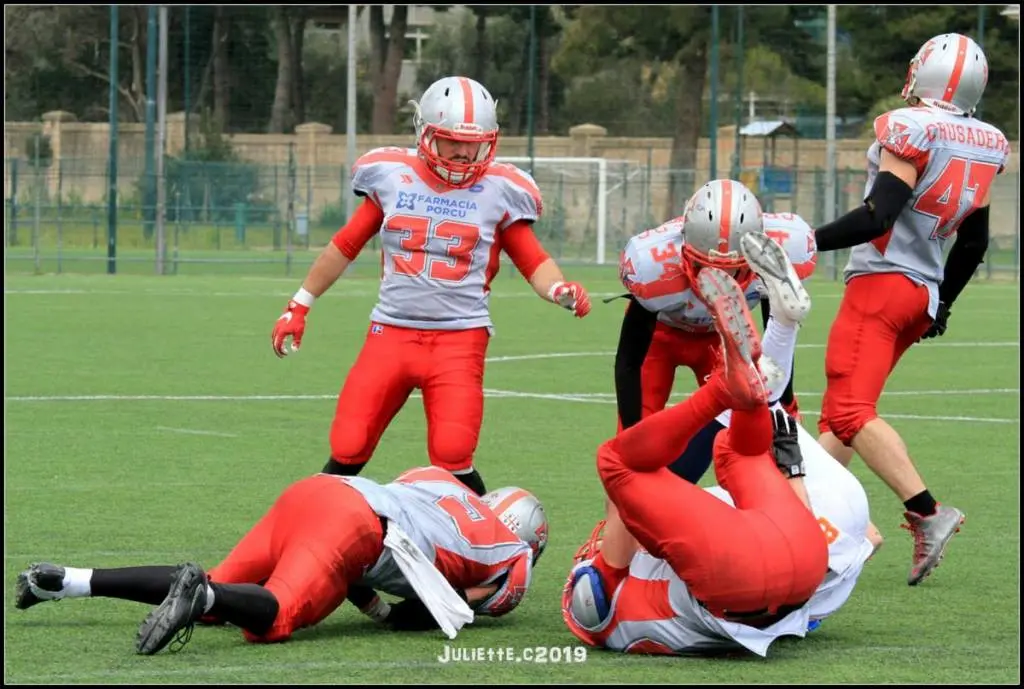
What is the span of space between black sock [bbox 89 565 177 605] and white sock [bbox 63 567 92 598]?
0.04 ft

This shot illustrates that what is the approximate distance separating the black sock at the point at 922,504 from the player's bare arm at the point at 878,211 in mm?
1004

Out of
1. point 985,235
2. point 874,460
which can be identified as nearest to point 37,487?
point 874,460

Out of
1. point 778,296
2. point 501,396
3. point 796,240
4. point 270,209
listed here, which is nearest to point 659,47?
point 270,209

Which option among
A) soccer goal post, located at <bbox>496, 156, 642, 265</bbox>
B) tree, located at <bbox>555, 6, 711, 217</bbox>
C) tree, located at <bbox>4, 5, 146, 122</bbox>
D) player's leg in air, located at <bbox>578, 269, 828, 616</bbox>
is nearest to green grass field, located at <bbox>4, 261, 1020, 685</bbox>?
player's leg in air, located at <bbox>578, 269, 828, 616</bbox>

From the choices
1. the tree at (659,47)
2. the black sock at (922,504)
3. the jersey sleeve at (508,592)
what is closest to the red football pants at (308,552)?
the jersey sleeve at (508,592)

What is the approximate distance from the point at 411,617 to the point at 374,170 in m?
2.23

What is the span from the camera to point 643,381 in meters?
7.16

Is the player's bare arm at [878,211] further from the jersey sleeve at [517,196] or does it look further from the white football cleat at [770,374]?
the white football cleat at [770,374]

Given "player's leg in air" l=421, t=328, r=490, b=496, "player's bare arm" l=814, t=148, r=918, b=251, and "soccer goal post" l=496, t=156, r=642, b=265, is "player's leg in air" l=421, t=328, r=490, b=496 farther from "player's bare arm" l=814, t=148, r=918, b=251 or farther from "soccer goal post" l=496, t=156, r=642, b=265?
"soccer goal post" l=496, t=156, r=642, b=265

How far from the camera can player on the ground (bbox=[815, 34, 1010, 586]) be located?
753cm

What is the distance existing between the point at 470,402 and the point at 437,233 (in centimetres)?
72

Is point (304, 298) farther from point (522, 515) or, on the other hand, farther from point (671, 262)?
point (671, 262)

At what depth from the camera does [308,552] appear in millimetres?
5809

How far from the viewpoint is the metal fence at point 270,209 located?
33.6 metres
